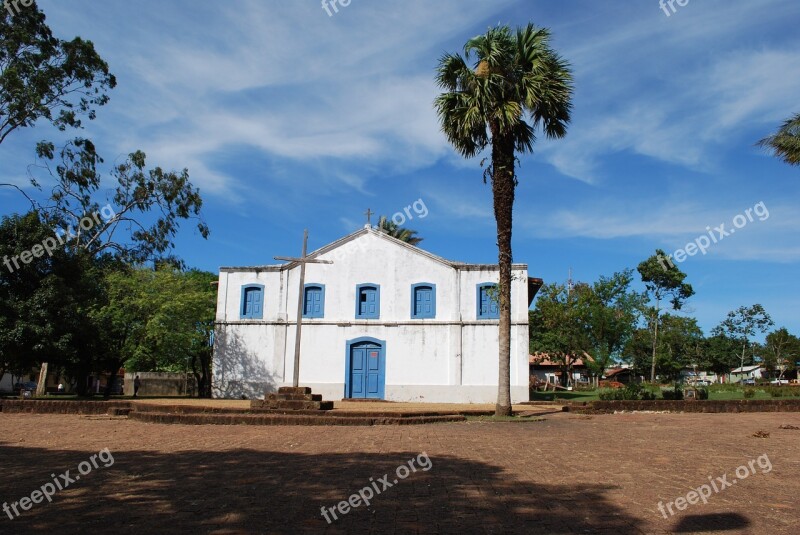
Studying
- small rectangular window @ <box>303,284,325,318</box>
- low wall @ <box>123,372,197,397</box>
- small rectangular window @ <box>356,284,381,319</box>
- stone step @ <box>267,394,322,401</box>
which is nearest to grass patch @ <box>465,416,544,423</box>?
stone step @ <box>267,394,322,401</box>

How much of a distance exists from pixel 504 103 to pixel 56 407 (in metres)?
14.8

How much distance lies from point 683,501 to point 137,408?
49.0ft

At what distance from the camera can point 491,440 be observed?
11.1 metres

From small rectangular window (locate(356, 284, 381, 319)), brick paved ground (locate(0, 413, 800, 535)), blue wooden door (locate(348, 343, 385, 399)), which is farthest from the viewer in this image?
small rectangular window (locate(356, 284, 381, 319))

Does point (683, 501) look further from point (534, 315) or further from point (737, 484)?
point (534, 315)

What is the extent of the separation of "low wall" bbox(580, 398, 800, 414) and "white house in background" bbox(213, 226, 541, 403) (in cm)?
535

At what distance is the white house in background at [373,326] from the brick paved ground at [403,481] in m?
12.0

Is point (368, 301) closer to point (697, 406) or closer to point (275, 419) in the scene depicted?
point (275, 419)

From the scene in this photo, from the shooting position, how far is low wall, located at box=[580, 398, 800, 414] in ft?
60.3

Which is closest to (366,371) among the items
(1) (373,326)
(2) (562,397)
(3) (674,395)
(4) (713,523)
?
(1) (373,326)

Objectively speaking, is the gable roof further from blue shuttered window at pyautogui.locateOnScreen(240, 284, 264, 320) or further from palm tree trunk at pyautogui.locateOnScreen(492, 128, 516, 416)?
palm tree trunk at pyautogui.locateOnScreen(492, 128, 516, 416)

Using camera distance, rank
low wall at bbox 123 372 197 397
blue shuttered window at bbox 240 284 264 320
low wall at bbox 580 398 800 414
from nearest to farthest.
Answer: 1. low wall at bbox 580 398 800 414
2. blue shuttered window at bbox 240 284 264 320
3. low wall at bbox 123 372 197 397

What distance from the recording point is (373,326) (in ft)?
83.1

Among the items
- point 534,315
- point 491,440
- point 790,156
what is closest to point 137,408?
point 491,440
